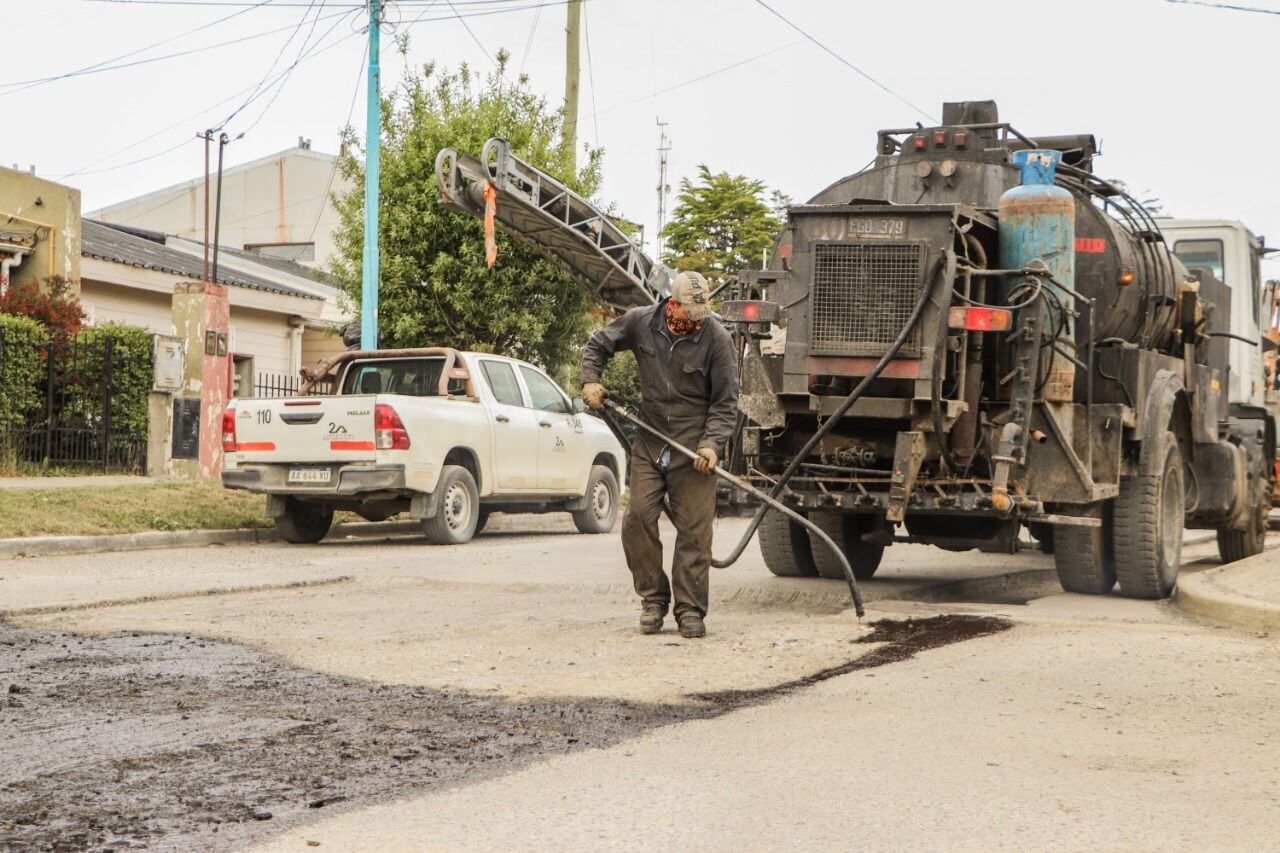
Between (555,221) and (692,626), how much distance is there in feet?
40.4

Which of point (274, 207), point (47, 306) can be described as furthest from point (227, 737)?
point (274, 207)

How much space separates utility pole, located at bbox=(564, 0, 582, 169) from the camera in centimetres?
2311

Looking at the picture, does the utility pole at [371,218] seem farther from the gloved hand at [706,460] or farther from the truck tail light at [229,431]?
the gloved hand at [706,460]

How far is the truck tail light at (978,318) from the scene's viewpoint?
891 cm

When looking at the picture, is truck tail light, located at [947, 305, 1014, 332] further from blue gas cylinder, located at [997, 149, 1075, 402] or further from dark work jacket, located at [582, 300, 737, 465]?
dark work jacket, located at [582, 300, 737, 465]

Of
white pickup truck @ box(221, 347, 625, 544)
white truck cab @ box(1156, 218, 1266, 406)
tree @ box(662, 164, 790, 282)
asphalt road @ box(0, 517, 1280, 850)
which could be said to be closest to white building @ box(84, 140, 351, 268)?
tree @ box(662, 164, 790, 282)

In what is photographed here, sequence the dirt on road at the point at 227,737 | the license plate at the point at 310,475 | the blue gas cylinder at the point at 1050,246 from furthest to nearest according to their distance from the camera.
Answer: the license plate at the point at 310,475 → the blue gas cylinder at the point at 1050,246 → the dirt on road at the point at 227,737

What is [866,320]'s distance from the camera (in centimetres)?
918

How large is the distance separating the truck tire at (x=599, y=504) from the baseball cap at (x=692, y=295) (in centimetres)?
906

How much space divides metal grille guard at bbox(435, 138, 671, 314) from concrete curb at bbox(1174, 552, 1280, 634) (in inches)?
390

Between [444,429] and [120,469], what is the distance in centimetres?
735

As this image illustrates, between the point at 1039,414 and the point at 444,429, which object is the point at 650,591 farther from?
the point at 444,429

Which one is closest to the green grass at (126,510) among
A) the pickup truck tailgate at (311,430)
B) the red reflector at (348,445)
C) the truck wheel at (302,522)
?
the truck wheel at (302,522)

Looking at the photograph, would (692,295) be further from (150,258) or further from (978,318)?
(150,258)
